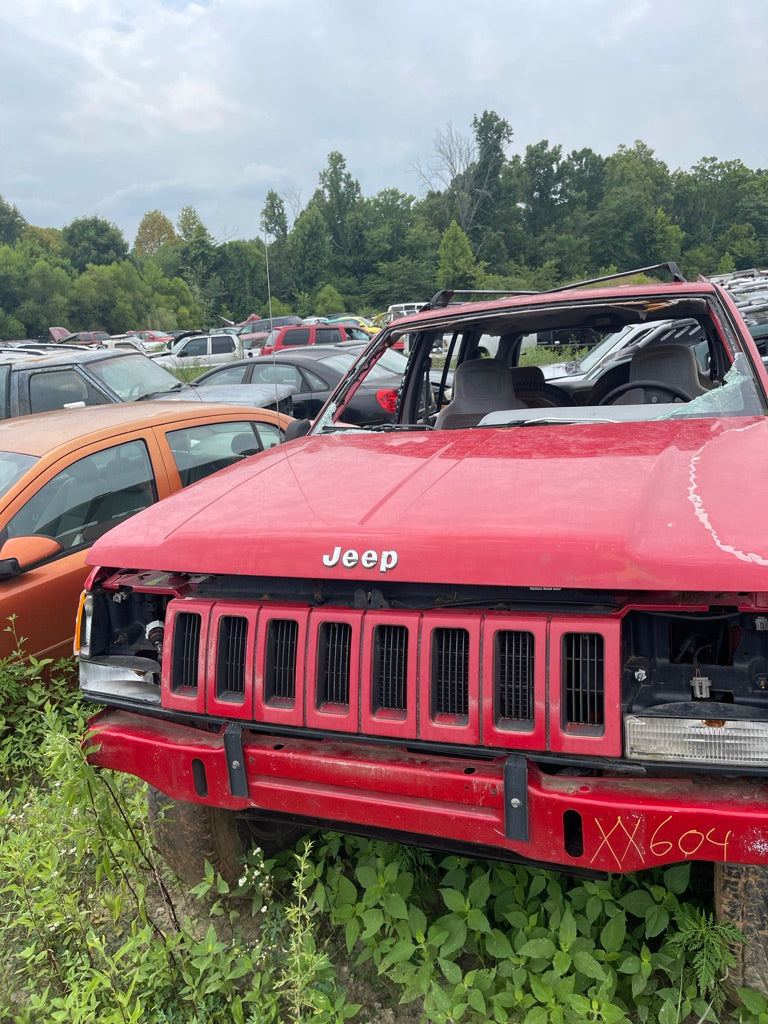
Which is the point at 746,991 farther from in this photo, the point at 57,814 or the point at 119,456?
the point at 119,456

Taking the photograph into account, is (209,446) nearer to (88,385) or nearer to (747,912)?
(88,385)

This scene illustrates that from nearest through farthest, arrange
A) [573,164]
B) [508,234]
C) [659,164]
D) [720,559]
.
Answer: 1. [720,559]
2. [508,234]
3. [573,164]
4. [659,164]

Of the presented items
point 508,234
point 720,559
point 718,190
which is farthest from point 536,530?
point 718,190

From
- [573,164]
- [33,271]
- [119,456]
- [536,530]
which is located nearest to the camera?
[536,530]

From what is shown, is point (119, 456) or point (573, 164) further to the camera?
point (573, 164)

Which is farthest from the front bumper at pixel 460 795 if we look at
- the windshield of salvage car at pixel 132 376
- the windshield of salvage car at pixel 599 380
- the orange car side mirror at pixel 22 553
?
the windshield of salvage car at pixel 132 376

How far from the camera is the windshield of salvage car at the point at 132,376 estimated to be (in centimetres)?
833

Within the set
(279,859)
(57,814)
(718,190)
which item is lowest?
(279,859)

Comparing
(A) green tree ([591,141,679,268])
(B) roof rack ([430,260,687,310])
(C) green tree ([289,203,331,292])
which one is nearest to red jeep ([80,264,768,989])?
(B) roof rack ([430,260,687,310])

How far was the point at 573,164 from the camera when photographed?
88250mm

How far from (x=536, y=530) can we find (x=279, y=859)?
1.78 m

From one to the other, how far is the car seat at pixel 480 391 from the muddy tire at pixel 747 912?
7.98 feet

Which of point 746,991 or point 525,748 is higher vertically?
point 525,748

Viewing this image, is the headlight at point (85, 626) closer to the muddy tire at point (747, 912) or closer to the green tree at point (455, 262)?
the muddy tire at point (747, 912)
